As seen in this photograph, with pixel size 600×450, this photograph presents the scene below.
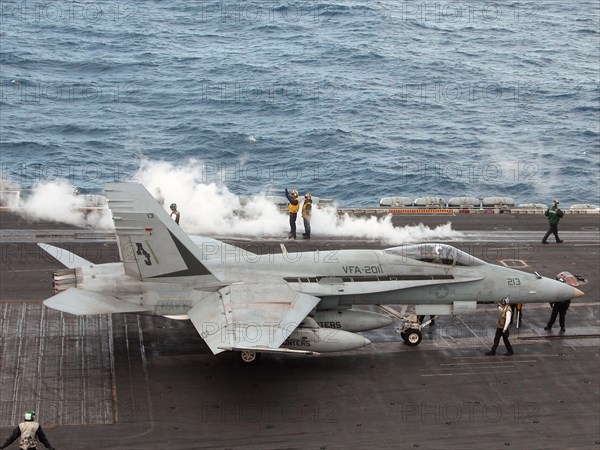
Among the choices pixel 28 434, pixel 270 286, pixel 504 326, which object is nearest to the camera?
pixel 28 434

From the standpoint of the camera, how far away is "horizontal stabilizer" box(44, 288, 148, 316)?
26188mm

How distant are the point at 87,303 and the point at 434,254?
1045cm

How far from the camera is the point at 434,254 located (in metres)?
29.7

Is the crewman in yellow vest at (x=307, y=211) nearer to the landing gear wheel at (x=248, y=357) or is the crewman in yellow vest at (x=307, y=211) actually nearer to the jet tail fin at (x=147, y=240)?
the jet tail fin at (x=147, y=240)

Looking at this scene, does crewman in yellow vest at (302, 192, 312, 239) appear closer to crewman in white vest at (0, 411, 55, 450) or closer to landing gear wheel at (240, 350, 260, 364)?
landing gear wheel at (240, 350, 260, 364)

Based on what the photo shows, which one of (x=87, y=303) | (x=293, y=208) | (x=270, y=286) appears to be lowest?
(x=87, y=303)

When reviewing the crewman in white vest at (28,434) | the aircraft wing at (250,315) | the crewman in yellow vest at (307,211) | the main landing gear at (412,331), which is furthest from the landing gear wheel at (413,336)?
the crewman in white vest at (28,434)

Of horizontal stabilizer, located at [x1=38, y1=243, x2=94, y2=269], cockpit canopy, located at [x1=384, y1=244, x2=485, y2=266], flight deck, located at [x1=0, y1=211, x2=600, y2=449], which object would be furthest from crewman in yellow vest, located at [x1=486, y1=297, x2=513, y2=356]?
horizontal stabilizer, located at [x1=38, y1=243, x2=94, y2=269]

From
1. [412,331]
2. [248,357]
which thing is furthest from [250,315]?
[412,331]

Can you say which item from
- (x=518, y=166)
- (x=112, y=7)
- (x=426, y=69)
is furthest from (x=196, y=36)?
(x=518, y=166)

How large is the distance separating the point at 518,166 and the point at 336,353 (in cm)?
4215

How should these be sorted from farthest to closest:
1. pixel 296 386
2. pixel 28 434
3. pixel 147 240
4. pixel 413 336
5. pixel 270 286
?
1. pixel 413 336
2. pixel 270 286
3. pixel 147 240
4. pixel 296 386
5. pixel 28 434

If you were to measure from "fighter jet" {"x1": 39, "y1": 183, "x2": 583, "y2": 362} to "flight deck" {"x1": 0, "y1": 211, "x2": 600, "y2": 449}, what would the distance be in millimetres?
1119

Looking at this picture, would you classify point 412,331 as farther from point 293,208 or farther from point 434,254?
point 293,208
